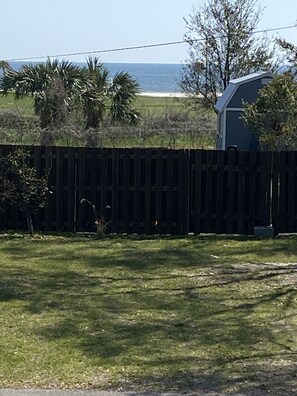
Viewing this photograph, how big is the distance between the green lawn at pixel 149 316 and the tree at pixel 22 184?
101 cm

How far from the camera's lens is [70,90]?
22.4 m

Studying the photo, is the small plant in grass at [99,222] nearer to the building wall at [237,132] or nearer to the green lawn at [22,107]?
the building wall at [237,132]

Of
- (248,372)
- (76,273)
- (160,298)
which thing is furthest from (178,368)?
(76,273)

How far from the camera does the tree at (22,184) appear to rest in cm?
1291

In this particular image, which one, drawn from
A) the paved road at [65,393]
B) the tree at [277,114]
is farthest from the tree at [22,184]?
the paved road at [65,393]

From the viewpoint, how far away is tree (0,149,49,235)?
42.4ft

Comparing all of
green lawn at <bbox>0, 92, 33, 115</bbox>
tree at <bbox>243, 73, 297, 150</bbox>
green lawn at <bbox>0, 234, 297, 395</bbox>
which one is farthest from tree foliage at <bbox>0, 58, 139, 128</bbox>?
green lawn at <bbox>0, 234, 297, 395</bbox>

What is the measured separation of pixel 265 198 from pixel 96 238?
2793 mm

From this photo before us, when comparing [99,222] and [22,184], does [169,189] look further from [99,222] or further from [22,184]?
[22,184]

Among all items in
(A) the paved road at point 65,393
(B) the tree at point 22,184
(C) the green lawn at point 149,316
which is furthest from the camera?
(B) the tree at point 22,184

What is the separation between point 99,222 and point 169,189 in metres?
1.26

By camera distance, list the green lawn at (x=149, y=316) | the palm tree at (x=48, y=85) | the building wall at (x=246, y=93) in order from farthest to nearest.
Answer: the palm tree at (x=48, y=85)
the building wall at (x=246, y=93)
the green lawn at (x=149, y=316)

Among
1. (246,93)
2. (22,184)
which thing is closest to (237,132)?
(246,93)

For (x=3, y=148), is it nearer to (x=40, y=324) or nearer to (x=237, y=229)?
(x=237, y=229)
